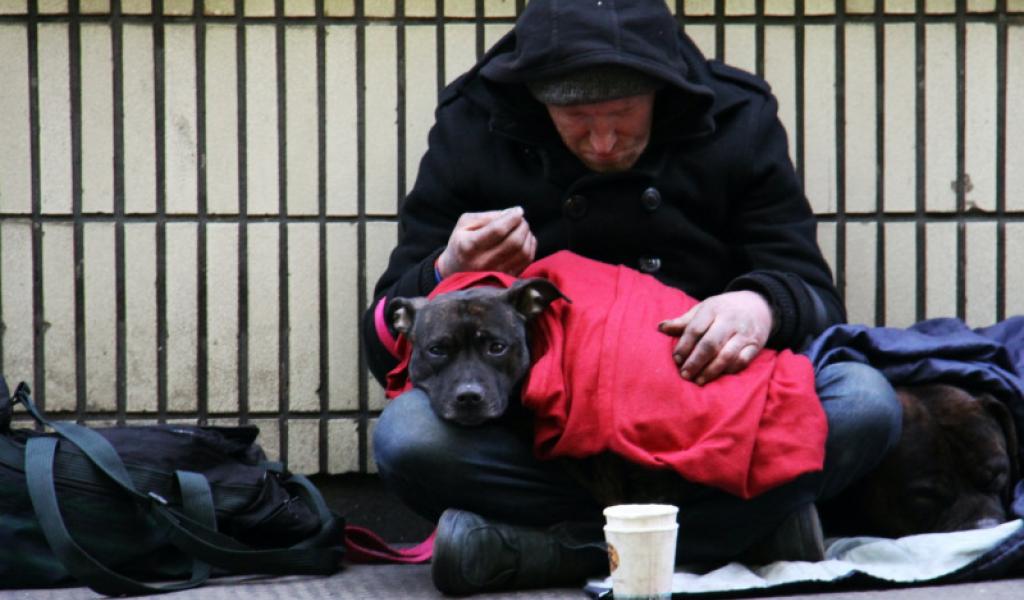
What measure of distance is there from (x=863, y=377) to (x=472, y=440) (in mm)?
838

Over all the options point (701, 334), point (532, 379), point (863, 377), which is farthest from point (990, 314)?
point (532, 379)

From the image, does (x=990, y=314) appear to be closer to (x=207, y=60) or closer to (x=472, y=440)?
(x=472, y=440)

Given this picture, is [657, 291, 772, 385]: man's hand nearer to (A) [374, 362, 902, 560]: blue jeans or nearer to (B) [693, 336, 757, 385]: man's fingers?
(B) [693, 336, 757, 385]: man's fingers

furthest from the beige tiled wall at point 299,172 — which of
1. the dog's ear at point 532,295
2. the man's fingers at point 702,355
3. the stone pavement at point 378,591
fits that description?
the man's fingers at point 702,355

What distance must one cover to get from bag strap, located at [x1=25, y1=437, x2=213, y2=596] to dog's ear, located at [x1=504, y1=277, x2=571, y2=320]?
0.90 meters

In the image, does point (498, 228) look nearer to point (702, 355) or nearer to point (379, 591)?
point (702, 355)

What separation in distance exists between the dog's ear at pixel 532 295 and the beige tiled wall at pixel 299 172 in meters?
0.84

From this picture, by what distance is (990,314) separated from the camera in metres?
3.87

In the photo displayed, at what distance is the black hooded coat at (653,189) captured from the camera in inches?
133

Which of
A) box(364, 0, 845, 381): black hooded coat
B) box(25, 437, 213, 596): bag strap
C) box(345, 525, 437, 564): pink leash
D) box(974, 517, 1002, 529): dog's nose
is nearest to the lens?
box(25, 437, 213, 596): bag strap

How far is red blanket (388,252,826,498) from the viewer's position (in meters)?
2.89

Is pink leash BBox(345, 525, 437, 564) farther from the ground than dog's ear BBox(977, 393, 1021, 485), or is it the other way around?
dog's ear BBox(977, 393, 1021, 485)

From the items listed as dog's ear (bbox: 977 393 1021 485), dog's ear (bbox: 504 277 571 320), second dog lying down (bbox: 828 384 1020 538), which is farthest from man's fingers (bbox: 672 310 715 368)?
dog's ear (bbox: 977 393 1021 485)

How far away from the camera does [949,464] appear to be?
3189 millimetres
